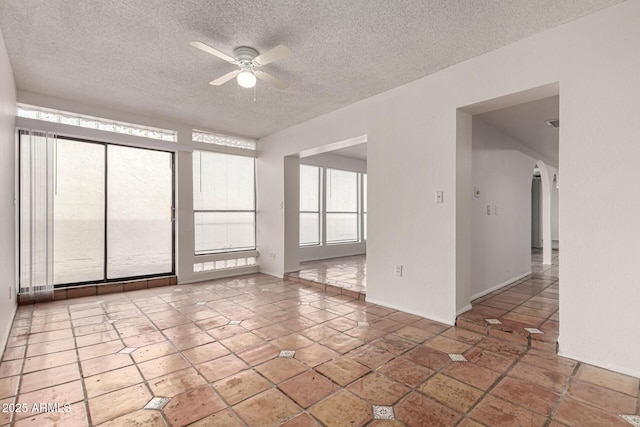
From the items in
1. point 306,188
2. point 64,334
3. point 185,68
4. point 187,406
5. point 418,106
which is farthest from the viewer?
point 306,188

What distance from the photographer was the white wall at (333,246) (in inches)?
281

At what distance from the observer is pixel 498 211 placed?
4.39m

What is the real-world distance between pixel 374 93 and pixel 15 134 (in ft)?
14.3

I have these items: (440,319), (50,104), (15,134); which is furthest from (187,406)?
(50,104)

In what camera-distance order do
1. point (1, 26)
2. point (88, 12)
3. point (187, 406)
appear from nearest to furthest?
point (187, 406) < point (88, 12) < point (1, 26)

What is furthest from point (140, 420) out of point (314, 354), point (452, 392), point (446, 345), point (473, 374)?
point (446, 345)

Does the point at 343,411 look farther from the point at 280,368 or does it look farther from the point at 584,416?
the point at 584,416

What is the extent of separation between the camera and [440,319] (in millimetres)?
3213

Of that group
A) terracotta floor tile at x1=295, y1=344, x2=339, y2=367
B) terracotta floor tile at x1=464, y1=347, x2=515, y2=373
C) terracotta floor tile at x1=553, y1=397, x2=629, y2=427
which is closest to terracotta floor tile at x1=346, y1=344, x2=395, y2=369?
terracotta floor tile at x1=295, y1=344, x2=339, y2=367

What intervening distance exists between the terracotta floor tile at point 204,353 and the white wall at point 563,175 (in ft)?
6.69

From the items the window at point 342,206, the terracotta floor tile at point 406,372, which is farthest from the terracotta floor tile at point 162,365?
the window at point 342,206

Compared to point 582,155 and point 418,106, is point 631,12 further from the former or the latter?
point 418,106

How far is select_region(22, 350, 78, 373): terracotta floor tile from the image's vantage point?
231 centimetres

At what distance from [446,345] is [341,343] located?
0.93m
